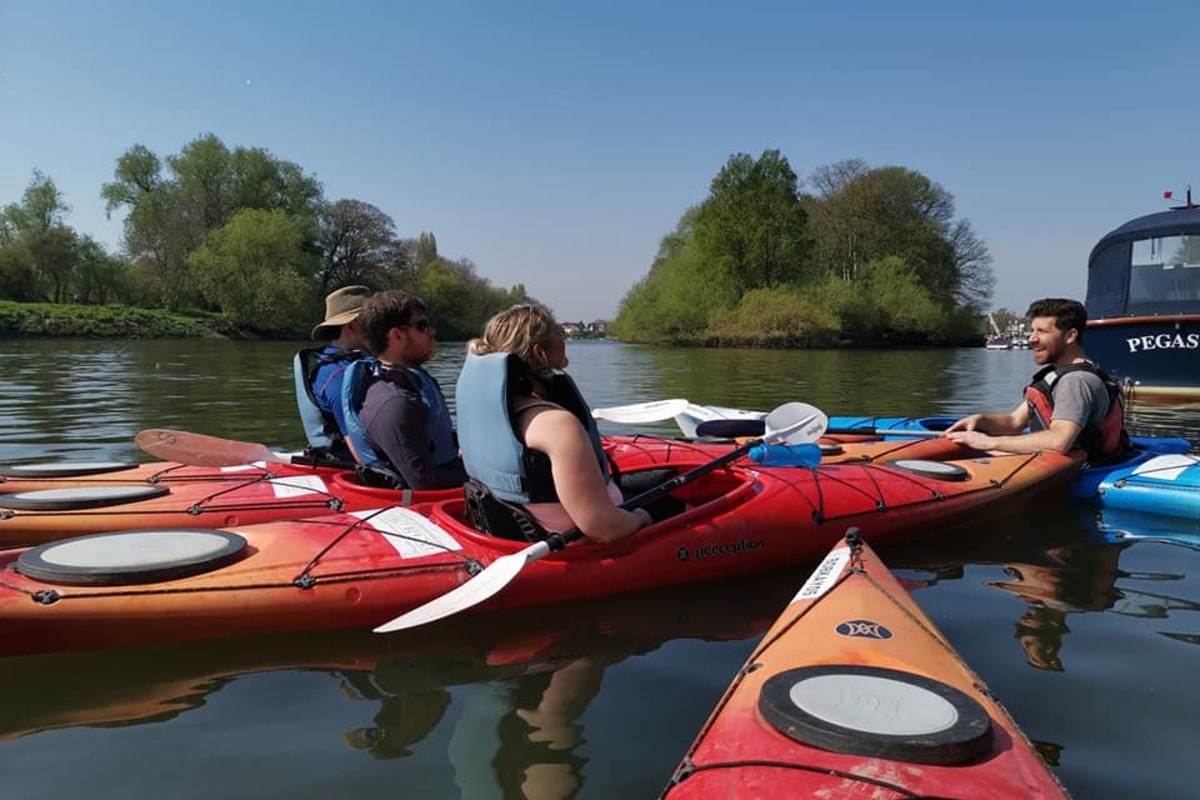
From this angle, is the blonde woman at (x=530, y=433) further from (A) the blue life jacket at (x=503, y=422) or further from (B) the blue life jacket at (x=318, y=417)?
(B) the blue life jacket at (x=318, y=417)

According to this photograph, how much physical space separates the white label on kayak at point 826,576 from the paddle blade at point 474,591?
988 mm

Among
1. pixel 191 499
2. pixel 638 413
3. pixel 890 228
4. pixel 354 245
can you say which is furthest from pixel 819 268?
pixel 191 499

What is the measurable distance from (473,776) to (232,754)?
718 millimetres

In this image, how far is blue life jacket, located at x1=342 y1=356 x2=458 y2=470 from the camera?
4113 mm

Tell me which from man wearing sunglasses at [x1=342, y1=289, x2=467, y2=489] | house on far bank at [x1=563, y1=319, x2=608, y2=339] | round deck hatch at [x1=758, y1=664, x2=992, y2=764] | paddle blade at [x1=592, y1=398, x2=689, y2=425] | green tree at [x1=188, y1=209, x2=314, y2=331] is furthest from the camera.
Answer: house on far bank at [x1=563, y1=319, x2=608, y2=339]

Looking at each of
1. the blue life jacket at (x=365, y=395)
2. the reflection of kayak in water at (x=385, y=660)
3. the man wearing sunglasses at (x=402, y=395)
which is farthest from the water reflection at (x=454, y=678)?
the blue life jacket at (x=365, y=395)

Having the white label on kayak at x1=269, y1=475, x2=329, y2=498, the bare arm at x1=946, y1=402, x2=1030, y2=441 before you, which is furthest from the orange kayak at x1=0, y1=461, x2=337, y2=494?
the bare arm at x1=946, y1=402, x2=1030, y2=441

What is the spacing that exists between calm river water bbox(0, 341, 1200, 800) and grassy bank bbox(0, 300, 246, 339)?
111 feet

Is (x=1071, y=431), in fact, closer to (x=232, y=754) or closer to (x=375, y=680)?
(x=375, y=680)

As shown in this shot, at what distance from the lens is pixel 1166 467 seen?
17.5 ft

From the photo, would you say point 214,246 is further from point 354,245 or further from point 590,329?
point 590,329

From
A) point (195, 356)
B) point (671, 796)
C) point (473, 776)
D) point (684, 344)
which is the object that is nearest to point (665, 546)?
point (473, 776)

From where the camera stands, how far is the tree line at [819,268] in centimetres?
3800

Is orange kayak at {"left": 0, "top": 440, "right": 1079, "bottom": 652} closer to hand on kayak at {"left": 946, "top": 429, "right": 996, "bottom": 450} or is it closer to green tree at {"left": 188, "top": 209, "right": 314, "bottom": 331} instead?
hand on kayak at {"left": 946, "top": 429, "right": 996, "bottom": 450}
